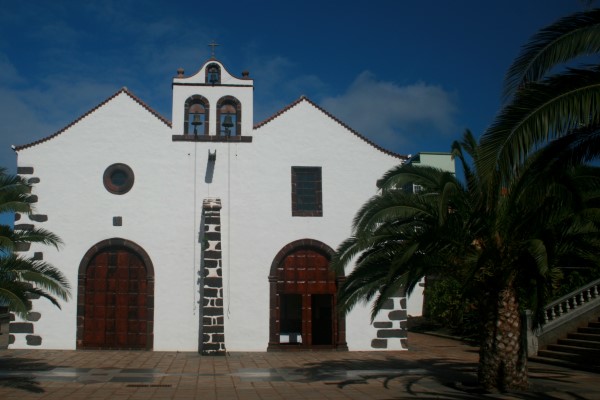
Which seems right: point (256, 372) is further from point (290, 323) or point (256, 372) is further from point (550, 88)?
point (550, 88)

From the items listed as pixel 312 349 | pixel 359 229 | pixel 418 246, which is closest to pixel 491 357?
pixel 418 246

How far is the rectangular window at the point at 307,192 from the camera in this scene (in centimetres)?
1973

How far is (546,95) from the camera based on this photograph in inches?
293

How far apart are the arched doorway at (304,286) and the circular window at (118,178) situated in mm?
5163

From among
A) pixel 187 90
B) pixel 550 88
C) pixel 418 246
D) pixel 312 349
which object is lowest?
pixel 312 349

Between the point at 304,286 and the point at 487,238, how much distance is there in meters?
8.83

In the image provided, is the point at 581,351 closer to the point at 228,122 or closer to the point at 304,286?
the point at 304,286

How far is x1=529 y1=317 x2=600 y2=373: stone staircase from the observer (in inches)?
590

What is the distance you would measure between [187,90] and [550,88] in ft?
46.7

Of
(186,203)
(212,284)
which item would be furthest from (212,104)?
(212,284)

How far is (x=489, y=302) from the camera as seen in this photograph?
38.7 ft

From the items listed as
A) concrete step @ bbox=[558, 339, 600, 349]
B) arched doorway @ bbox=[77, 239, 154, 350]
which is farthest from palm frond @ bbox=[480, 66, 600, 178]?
arched doorway @ bbox=[77, 239, 154, 350]

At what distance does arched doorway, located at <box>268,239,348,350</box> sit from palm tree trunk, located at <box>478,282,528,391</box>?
311 inches

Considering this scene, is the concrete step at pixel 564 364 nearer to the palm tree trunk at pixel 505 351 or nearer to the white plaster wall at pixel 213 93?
the palm tree trunk at pixel 505 351
